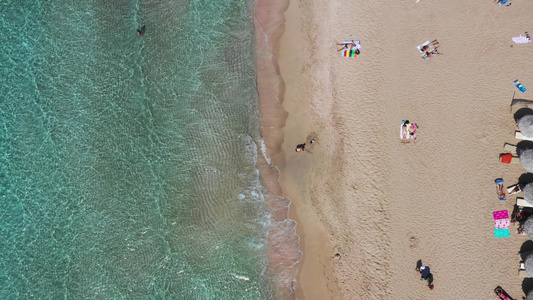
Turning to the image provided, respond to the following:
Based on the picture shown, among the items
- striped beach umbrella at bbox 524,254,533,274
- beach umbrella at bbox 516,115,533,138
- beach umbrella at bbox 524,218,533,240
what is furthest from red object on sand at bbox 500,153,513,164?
striped beach umbrella at bbox 524,254,533,274

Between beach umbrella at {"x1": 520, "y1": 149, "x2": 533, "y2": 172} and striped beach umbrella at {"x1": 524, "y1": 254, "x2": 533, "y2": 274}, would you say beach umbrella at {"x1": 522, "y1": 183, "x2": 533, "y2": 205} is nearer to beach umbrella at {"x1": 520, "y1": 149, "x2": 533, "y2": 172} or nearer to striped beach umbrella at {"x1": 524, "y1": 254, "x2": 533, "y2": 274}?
beach umbrella at {"x1": 520, "y1": 149, "x2": 533, "y2": 172}

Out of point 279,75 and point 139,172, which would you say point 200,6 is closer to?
point 279,75

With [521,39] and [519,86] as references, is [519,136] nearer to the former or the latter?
[519,86]

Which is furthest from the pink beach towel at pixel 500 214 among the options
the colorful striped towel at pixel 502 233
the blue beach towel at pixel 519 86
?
the blue beach towel at pixel 519 86

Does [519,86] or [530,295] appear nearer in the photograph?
[530,295]

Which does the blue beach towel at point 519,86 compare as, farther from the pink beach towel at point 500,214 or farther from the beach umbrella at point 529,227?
the beach umbrella at point 529,227

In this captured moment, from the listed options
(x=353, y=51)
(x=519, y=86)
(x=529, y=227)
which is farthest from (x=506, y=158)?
(x=353, y=51)
